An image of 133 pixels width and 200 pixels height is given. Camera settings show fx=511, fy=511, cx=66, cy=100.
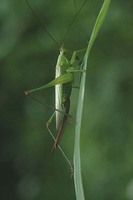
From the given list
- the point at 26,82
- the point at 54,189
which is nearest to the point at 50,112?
the point at 26,82

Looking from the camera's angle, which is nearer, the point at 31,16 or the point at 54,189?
the point at 31,16

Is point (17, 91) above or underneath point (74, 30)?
underneath

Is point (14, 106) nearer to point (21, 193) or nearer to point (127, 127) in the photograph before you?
point (21, 193)

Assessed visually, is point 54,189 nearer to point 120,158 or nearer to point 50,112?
point 50,112

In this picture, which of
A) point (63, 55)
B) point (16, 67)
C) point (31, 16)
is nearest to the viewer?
point (63, 55)

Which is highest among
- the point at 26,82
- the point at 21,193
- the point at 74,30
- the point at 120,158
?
the point at 74,30

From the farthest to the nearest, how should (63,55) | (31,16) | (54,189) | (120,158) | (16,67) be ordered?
(54,189), (16,67), (31,16), (120,158), (63,55)

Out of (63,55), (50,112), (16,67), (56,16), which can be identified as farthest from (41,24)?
(63,55)
